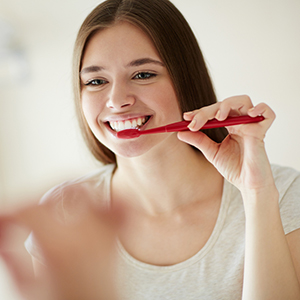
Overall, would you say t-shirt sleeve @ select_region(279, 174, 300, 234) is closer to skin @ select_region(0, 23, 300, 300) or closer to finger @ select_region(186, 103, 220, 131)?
skin @ select_region(0, 23, 300, 300)

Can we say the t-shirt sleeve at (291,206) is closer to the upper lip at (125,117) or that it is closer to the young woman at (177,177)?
the young woman at (177,177)

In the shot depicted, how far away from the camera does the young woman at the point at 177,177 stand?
24.4 inches

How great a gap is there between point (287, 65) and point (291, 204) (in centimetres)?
59

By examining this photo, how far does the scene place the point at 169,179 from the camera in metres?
0.82

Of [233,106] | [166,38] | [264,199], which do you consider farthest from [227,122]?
[166,38]

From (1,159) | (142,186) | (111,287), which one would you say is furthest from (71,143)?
(111,287)

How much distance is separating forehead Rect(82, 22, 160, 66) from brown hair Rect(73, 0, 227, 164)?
11mm

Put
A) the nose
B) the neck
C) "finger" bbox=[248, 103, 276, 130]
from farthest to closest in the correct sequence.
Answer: the neck → the nose → "finger" bbox=[248, 103, 276, 130]

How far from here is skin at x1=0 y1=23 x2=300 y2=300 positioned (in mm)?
614

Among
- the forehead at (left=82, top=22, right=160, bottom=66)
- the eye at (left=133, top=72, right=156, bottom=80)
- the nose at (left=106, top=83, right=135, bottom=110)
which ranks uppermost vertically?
the forehead at (left=82, top=22, right=160, bottom=66)

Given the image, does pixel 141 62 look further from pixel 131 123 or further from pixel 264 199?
pixel 264 199

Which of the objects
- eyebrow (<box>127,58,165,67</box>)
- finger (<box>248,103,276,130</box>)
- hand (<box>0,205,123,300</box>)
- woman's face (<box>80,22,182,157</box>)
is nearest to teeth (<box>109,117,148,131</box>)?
woman's face (<box>80,22,182,157</box>)

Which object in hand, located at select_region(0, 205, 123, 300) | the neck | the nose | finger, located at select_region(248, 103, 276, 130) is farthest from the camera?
the neck

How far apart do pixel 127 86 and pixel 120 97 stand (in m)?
0.03
